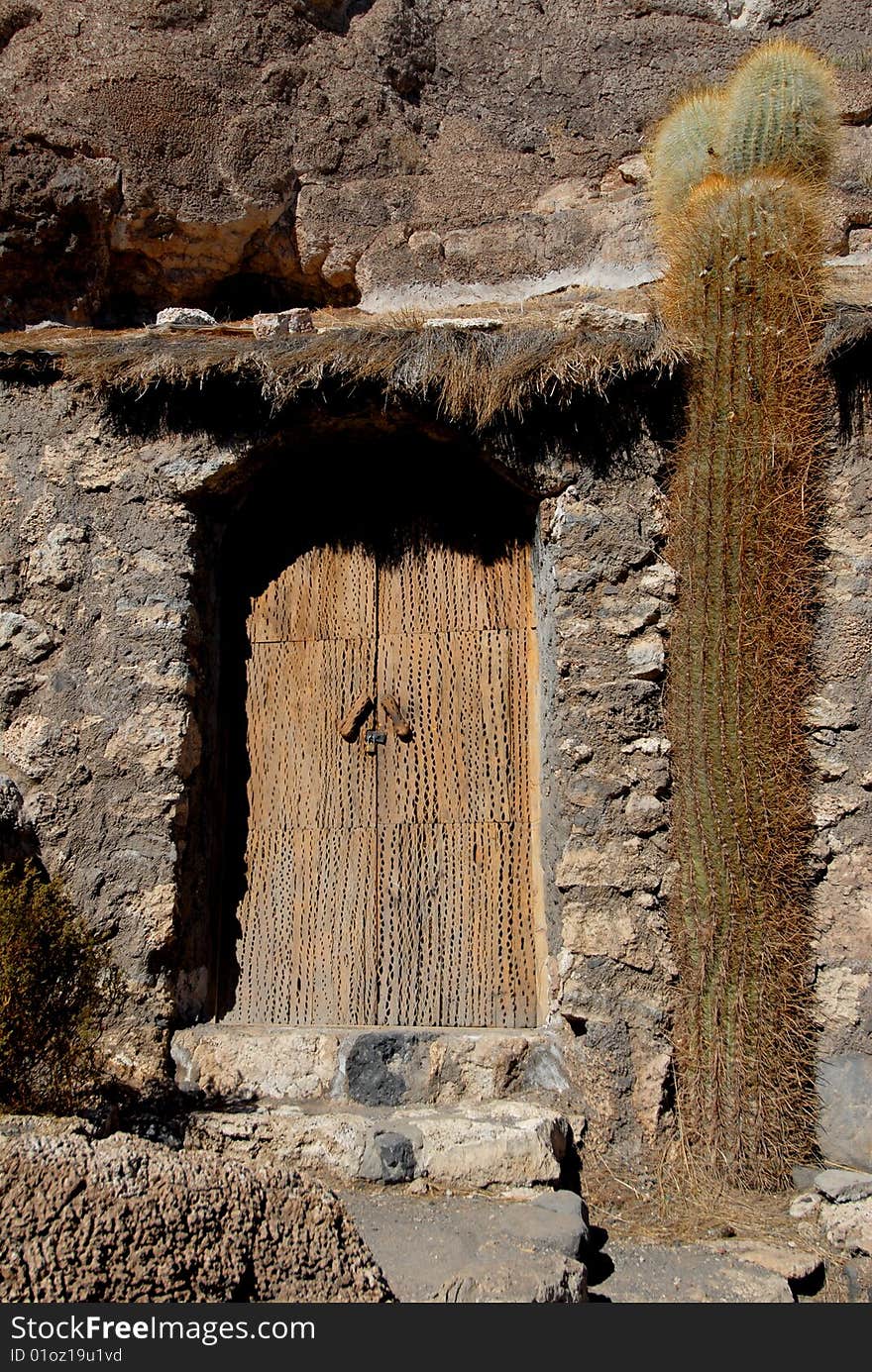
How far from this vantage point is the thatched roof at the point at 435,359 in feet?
13.2

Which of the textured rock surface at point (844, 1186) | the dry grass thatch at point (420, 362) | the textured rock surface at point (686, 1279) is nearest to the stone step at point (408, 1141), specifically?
the textured rock surface at point (686, 1279)

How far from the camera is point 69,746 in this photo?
13.6ft

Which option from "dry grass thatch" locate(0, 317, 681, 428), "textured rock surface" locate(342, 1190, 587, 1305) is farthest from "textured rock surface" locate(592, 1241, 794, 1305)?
"dry grass thatch" locate(0, 317, 681, 428)

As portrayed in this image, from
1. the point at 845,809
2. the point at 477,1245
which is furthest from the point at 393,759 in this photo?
the point at 477,1245

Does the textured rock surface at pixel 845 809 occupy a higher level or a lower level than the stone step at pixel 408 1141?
higher

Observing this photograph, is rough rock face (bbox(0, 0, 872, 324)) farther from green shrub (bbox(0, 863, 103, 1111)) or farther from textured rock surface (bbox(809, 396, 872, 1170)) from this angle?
green shrub (bbox(0, 863, 103, 1111))

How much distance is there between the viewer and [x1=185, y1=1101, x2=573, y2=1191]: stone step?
349 centimetres

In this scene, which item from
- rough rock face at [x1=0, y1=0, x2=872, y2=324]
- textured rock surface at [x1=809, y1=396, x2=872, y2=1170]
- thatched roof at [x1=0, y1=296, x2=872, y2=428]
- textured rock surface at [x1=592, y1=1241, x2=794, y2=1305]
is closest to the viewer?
textured rock surface at [x1=592, y1=1241, x2=794, y2=1305]

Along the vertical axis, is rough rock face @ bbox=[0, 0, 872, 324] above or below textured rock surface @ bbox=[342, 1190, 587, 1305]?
above

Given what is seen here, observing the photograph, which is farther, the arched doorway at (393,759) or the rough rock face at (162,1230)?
the arched doorway at (393,759)

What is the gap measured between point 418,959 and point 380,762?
78cm

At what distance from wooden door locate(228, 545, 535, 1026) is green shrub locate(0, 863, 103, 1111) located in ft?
2.75

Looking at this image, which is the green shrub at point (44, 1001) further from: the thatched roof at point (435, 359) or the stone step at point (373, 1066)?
the thatched roof at point (435, 359)

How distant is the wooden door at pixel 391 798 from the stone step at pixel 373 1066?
0.88ft
